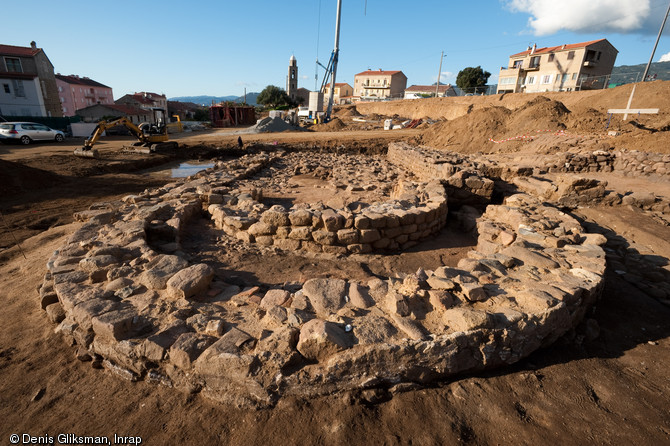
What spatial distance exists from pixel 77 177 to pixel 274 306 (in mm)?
12461

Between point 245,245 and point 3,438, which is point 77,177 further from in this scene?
point 3,438

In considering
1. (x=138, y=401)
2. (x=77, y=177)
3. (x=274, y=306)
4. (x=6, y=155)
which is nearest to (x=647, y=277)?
(x=274, y=306)

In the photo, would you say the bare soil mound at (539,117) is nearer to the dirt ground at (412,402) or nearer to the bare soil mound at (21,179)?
the dirt ground at (412,402)

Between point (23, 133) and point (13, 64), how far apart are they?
16699 millimetres

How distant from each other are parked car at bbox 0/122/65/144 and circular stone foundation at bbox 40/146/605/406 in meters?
18.5

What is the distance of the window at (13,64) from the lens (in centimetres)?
2747

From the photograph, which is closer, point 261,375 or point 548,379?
point 261,375

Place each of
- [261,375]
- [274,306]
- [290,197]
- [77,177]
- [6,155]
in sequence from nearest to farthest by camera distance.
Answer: [261,375] → [274,306] → [290,197] → [77,177] → [6,155]

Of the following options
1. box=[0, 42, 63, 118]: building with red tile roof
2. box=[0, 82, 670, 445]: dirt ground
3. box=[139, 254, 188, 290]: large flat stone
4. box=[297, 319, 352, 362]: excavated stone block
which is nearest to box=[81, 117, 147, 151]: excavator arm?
box=[0, 82, 670, 445]: dirt ground

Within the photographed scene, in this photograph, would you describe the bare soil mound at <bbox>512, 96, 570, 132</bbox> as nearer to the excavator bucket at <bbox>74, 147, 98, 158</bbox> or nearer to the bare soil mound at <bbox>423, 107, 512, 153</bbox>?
the bare soil mound at <bbox>423, 107, 512, 153</bbox>

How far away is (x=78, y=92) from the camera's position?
40.7 m

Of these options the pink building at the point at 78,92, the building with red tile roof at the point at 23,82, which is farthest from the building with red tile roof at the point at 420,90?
the building with red tile roof at the point at 23,82

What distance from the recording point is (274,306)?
10.0ft

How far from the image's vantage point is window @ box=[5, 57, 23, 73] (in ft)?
90.1
